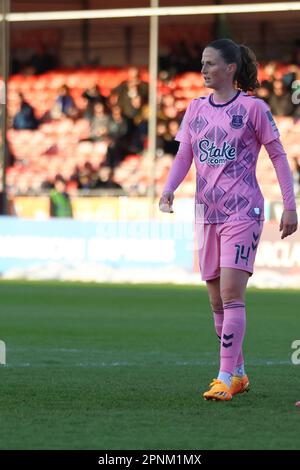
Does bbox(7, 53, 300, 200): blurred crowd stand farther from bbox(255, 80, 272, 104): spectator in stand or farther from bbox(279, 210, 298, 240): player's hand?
bbox(279, 210, 298, 240): player's hand

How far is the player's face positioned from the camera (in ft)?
23.3

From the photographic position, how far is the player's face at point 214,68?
7.11 metres

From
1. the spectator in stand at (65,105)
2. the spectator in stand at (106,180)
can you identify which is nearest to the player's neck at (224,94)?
the spectator in stand at (106,180)

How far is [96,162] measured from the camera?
30969 millimetres

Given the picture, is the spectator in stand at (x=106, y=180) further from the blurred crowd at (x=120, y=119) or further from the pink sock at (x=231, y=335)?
the pink sock at (x=231, y=335)

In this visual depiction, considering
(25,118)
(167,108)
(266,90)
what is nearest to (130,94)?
(167,108)

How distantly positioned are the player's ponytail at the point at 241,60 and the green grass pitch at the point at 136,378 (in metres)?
1.88

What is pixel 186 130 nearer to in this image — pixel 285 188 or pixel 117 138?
pixel 285 188

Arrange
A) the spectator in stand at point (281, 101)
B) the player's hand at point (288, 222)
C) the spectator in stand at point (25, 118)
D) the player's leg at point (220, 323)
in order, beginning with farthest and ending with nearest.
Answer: the spectator in stand at point (25, 118), the spectator in stand at point (281, 101), the player's leg at point (220, 323), the player's hand at point (288, 222)

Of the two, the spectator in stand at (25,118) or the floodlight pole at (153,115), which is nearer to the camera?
the floodlight pole at (153,115)

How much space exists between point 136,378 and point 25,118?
1005 inches

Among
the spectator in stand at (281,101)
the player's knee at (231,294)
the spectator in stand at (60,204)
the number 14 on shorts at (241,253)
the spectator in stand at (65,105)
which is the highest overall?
the number 14 on shorts at (241,253)

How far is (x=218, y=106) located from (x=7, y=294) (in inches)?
423
